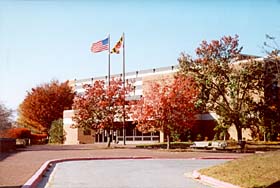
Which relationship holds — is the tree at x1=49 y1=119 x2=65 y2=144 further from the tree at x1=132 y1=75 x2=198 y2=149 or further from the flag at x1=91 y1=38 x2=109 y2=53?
the tree at x1=132 y1=75 x2=198 y2=149

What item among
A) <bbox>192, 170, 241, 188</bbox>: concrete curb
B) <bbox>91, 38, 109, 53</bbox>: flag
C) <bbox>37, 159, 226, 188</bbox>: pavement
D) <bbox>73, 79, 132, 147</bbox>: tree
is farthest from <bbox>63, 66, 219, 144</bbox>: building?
<bbox>192, 170, 241, 188</bbox>: concrete curb

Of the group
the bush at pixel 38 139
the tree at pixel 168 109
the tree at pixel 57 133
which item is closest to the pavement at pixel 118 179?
the tree at pixel 168 109

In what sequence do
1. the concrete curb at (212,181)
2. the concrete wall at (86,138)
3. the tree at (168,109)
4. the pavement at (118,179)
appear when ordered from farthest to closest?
the concrete wall at (86,138) < the tree at (168,109) < the pavement at (118,179) < the concrete curb at (212,181)

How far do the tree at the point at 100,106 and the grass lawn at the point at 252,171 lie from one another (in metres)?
25.3

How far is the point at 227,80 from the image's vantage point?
41.7m

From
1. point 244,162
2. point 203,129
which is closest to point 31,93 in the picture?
point 203,129

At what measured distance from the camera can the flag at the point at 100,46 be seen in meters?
45.8

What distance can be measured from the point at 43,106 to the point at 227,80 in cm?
3215

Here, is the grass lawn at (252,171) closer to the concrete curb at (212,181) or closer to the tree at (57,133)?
the concrete curb at (212,181)

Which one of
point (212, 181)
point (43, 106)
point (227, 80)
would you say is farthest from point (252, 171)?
point (43, 106)

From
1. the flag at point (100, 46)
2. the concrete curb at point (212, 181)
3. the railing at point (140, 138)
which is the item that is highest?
the flag at point (100, 46)

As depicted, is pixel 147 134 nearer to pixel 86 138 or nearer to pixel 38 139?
pixel 86 138

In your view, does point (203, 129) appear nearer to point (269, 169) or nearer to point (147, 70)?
point (147, 70)

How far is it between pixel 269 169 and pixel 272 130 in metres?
29.5
